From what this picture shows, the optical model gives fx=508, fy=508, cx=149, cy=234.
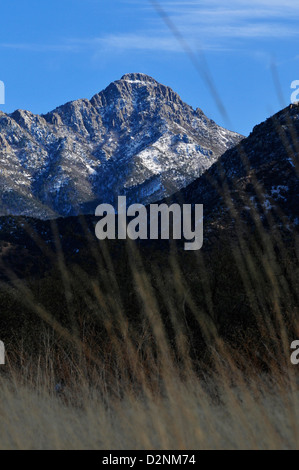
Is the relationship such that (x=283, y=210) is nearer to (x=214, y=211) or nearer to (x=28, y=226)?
(x=214, y=211)

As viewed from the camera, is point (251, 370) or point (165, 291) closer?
point (251, 370)

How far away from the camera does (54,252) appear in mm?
72188

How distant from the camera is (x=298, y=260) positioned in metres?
16.7

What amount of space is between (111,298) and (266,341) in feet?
20.8

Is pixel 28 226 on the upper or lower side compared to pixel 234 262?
upper

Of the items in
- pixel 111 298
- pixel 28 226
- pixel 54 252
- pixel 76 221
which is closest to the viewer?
pixel 111 298
